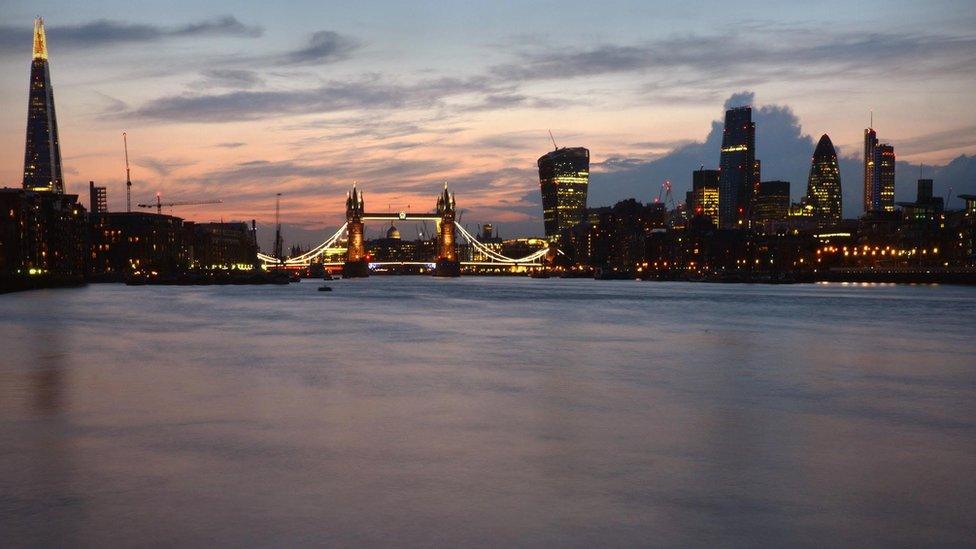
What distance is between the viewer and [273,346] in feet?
96.2

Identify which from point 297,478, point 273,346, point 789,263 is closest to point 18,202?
point 273,346

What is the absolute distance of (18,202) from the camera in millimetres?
124062

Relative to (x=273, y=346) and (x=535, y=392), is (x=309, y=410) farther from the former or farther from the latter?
(x=273, y=346)

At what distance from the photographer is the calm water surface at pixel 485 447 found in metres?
8.51

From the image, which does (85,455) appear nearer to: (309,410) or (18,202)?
(309,410)

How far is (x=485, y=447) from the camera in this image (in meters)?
12.3

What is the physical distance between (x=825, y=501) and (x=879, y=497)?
2.13 feet

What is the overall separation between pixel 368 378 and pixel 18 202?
4770 inches

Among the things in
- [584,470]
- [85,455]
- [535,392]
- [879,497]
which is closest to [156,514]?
[85,455]

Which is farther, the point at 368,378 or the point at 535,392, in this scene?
the point at 368,378

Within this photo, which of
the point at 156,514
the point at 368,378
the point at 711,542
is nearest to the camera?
the point at 711,542

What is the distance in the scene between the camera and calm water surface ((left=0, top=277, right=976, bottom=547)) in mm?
8508

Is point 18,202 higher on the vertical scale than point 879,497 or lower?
higher

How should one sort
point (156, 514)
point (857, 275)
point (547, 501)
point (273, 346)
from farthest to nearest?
point (857, 275) < point (273, 346) < point (547, 501) < point (156, 514)
